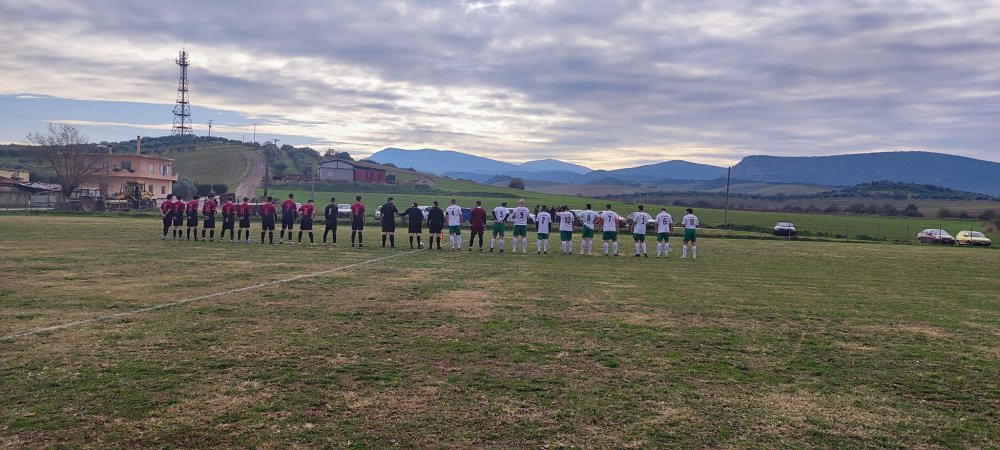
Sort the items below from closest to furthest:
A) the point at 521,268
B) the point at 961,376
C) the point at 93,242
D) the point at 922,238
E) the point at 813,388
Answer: the point at 813,388 → the point at 961,376 → the point at 521,268 → the point at 93,242 → the point at 922,238

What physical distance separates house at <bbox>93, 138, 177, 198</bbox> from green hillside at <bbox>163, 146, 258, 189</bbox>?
1024 centimetres

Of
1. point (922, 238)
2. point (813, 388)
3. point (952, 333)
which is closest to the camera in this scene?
point (813, 388)

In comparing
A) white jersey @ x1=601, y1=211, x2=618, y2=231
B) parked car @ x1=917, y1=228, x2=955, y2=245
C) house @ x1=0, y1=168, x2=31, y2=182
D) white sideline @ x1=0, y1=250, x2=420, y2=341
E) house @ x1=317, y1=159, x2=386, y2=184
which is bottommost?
white sideline @ x1=0, y1=250, x2=420, y2=341

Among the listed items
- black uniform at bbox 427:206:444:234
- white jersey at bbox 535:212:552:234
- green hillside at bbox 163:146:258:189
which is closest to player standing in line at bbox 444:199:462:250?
black uniform at bbox 427:206:444:234

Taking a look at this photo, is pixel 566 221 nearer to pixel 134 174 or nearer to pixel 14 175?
pixel 134 174

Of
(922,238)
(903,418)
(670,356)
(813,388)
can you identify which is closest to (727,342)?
(670,356)

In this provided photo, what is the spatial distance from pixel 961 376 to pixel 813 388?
2132mm

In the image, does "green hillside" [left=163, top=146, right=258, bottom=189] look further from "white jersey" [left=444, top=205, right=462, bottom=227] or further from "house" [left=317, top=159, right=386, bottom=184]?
"white jersey" [left=444, top=205, right=462, bottom=227]

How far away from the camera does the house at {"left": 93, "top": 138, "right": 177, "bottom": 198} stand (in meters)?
71.5

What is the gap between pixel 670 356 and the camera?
28.2 ft

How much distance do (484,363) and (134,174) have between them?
7784cm

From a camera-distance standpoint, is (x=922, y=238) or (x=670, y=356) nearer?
(x=670, y=356)

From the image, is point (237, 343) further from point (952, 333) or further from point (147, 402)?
point (952, 333)

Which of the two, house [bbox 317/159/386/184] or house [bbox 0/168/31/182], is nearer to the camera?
house [bbox 0/168/31/182]
